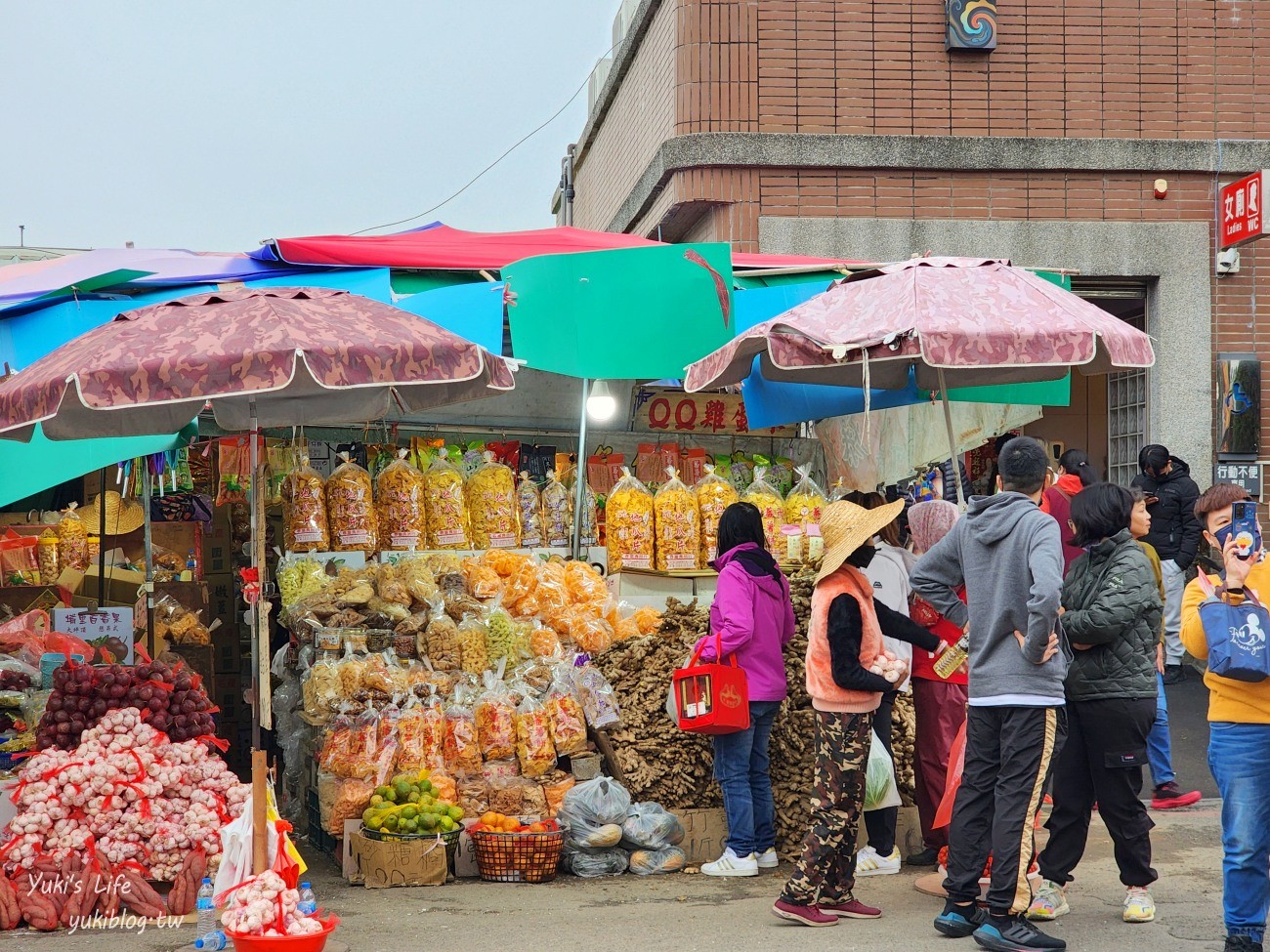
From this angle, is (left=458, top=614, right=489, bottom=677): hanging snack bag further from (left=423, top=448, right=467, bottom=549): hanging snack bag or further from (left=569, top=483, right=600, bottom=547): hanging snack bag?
(left=569, top=483, right=600, bottom=547): hanging snack bag

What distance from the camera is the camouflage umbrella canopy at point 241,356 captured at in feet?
16.3

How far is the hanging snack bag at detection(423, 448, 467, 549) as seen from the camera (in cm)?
865

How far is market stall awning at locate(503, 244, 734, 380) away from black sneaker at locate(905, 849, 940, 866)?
3.25 metres

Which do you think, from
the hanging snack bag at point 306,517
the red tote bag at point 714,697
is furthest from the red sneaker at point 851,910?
the hanging snack bag at point 306,517

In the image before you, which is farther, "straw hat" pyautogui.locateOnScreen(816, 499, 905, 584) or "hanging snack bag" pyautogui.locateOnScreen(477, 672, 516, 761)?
"hanging snack bag" pyautogui.locateOnScreen(477, 672, 516, 761)

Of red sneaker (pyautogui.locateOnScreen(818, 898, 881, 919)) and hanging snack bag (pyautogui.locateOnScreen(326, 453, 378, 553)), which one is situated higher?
hanging snack bag (pyautogui.locateOnScreen(326, 453, 378, 553))

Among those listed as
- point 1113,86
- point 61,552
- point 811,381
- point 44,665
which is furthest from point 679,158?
point 44,665

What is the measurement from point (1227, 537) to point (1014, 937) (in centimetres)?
183

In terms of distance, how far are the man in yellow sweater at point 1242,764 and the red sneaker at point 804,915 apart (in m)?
1.64

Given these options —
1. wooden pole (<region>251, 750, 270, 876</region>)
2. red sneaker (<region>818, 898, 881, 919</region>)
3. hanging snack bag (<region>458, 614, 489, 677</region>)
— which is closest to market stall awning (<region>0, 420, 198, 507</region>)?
hanging snack bag (<region>458, 614, 489, 677</region>)

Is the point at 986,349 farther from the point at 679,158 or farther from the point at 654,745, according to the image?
the point at 679,158

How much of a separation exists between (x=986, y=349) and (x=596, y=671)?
283 cm

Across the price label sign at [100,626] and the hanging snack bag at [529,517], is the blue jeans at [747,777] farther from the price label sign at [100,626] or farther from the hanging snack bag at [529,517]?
the price label sign at [100,626]

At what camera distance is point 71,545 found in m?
9.65
